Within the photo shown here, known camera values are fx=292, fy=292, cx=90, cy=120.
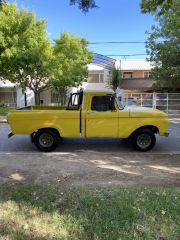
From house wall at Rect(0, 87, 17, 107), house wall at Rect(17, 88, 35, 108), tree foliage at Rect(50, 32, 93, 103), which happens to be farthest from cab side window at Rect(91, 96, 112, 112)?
house wall at Rect(0, 87, 17, 107)

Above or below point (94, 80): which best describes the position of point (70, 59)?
above

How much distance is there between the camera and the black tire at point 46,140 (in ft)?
30.7

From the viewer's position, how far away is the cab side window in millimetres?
9281

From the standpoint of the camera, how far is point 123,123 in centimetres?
921

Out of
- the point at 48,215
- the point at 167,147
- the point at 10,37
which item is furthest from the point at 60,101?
the point at 48,215

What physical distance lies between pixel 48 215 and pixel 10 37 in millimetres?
19507

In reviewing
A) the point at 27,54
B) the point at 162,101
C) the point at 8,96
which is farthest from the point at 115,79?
the point at 27,54

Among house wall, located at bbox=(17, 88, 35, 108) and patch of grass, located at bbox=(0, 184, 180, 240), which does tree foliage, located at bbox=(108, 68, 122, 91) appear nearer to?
house wall, located at bbox=(17, 88, 35, 108)

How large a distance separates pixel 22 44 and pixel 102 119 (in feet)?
48.2

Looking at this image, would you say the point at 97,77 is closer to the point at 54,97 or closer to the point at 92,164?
Result: the point at 54,97

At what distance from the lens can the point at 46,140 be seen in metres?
9.40

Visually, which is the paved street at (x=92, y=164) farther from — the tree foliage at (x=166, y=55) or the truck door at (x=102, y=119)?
the tree foliage at (x=166, y=55)

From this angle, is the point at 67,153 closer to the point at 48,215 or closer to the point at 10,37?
the point at 48,215

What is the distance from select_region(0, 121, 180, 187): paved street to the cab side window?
54.4 inches
